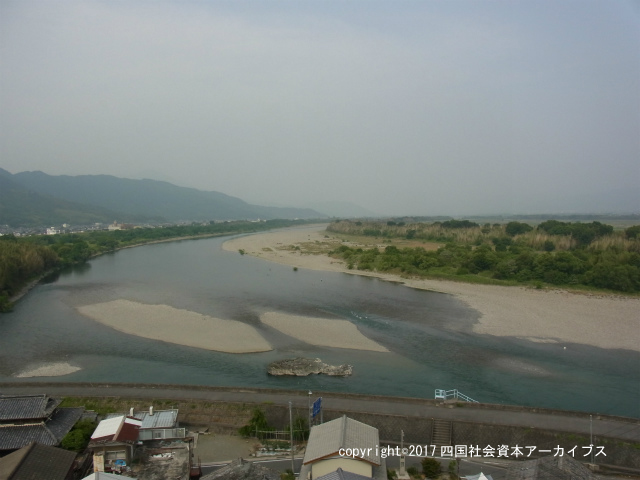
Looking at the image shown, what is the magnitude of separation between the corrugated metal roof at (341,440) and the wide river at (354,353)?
5.87 metres

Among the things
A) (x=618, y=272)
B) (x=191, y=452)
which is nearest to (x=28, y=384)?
(x=191, y=452)

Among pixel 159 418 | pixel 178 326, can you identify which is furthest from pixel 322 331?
pixel 159 418

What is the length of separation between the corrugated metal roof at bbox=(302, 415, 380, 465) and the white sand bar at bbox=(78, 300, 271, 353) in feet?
33.4

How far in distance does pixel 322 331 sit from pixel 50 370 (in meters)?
11.6

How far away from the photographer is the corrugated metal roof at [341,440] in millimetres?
7859

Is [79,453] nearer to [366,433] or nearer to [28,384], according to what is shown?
[28,384]

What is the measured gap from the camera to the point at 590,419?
1087 cm

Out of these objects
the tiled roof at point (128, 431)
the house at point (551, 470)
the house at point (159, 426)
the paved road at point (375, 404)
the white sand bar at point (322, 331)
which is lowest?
the white sand bar at point (322, 331)

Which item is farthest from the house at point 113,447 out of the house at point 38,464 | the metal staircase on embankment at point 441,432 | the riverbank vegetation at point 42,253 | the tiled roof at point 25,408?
the riverbank vegetation at point 42,253

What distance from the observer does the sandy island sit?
797 inches

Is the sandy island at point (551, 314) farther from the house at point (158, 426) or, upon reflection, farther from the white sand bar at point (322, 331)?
the house at point (158, 426)

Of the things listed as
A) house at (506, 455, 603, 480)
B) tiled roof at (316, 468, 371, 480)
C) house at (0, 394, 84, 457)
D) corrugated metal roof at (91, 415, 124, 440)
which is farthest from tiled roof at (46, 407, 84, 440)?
house at (506, 455, 603, 480)

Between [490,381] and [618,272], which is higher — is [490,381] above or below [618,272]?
Result: below

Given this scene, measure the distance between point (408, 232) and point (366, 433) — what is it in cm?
6023
